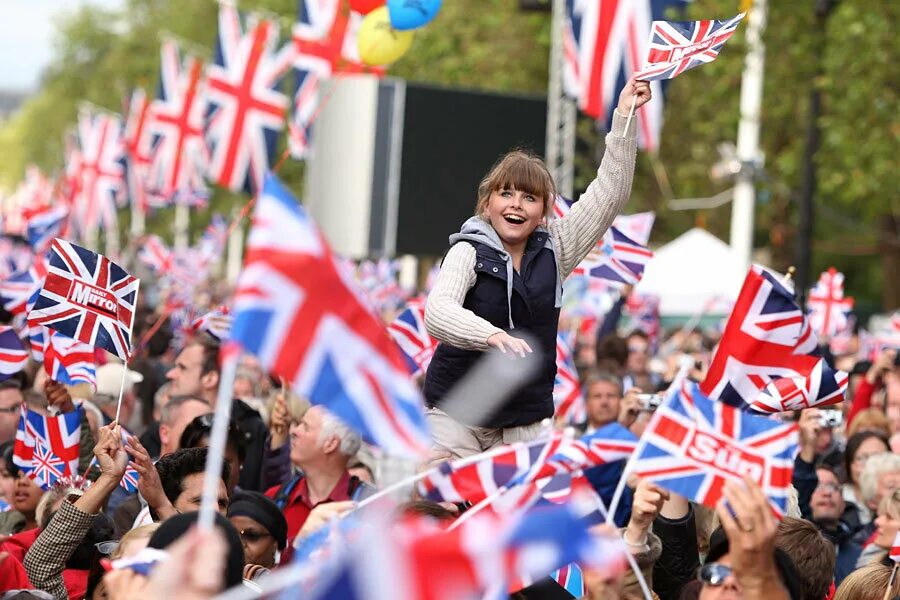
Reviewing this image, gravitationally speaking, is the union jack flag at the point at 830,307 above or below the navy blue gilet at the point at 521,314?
below

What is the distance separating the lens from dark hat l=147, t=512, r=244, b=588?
13.3ft

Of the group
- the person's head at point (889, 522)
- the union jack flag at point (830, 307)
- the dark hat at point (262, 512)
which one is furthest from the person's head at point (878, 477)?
the union jack flag at point (830, 307)

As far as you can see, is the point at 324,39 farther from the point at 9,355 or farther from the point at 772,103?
the point at 9,355

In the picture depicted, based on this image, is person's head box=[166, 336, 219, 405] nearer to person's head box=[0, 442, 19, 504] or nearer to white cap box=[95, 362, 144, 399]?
white cap box=[95, 362, 144, 399]

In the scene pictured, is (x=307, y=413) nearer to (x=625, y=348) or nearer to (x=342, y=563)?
(x=342, y=563)

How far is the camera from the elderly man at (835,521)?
7801 millimetres

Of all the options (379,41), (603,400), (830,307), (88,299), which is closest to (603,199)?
(88,299)

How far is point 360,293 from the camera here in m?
3.72

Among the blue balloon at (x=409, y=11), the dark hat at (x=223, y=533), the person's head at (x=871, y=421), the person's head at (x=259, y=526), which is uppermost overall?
the blue balloon at (x=409, y=11)

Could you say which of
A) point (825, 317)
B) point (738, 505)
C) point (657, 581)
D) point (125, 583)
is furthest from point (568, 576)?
A: point (825, 317)

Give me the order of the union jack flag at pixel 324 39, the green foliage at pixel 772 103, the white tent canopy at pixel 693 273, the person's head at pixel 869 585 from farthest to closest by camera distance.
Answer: the green foliage at pixel 772 103 < the white tent canopy at pixel 693 273 < the union jack flag at pixel 324 39 < the person's head at pixel 869 585

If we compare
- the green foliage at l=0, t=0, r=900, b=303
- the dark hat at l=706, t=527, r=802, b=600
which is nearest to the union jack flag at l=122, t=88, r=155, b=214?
the green foliage at l=0, t=0, r=900, b=303

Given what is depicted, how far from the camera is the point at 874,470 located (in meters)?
7.96

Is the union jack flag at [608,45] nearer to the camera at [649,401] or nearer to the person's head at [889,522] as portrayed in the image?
the camera at [649,401]
